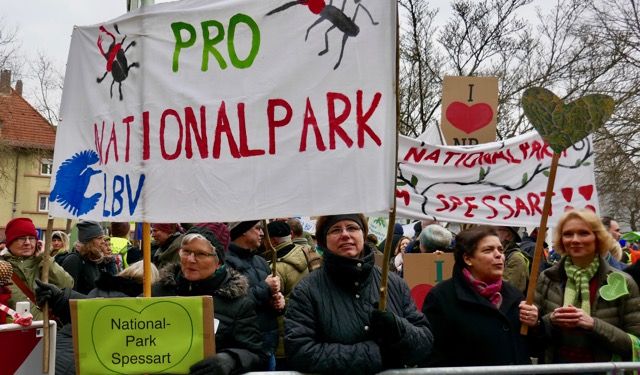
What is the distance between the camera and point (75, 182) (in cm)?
419

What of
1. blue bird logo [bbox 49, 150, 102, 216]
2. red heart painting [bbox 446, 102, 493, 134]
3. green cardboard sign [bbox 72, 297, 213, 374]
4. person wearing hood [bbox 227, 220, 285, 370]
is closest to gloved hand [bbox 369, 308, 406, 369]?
green cardboard sign [bbox 72, 297, 213, 374]

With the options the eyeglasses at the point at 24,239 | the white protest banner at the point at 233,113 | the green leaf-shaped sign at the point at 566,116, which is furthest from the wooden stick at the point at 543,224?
the eyeglasses at the point at 24,239

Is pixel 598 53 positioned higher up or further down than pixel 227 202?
higher up

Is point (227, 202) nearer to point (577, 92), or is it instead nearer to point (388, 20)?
point (388, 20)

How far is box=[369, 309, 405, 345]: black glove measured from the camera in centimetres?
330

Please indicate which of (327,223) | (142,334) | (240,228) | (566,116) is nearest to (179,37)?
(327,223)

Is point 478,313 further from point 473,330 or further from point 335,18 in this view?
point 335,18

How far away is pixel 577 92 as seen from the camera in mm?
22734

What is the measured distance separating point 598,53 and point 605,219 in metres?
18.2

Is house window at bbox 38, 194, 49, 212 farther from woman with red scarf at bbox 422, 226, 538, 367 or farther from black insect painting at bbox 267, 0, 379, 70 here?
black insect painting at bbox 267, 0, 379, 70

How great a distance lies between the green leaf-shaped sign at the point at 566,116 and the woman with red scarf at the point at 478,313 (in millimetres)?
703

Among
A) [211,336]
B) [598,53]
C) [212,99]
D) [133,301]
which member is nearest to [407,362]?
[211,336]

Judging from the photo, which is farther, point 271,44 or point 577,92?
point 577,92

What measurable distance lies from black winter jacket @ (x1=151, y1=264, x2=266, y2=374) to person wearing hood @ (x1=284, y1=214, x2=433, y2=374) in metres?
0.31
